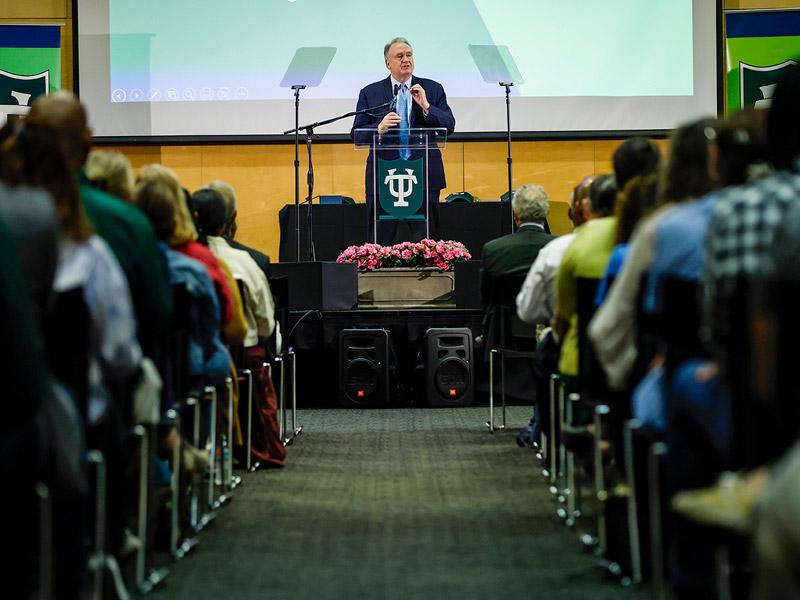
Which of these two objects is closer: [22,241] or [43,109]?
[22,241]

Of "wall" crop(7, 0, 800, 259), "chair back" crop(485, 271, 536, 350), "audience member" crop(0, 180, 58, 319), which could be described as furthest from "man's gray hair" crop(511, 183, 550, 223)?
"wall" crop(7, 0, 800, 259)

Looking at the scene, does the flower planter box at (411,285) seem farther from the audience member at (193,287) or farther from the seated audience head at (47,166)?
the seated audience head at (47,166)

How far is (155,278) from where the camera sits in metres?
3.24

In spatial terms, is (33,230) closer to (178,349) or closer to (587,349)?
(178,349)

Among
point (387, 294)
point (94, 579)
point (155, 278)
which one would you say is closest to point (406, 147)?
point (387, 294)

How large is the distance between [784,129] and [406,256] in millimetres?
5884

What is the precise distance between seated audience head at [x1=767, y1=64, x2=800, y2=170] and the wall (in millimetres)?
8935

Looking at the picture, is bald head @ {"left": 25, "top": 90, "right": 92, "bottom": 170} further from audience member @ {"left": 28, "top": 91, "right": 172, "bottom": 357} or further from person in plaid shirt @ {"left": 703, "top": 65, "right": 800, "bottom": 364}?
person in plaid shirt @ {"left": 703, "top": 65, "right": 800, "bottom": 364}

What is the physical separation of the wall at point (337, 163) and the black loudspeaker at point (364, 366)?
379 centimetres

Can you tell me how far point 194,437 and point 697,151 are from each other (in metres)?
2.04

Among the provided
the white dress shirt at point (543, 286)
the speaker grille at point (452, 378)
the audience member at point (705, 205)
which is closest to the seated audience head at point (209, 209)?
the white dress shirt at point (543, 286)

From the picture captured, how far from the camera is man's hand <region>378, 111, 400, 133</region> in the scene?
27.1ft

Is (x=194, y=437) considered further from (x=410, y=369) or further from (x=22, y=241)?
(x=410, y=369)

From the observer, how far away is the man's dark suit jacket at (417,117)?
856 cm
